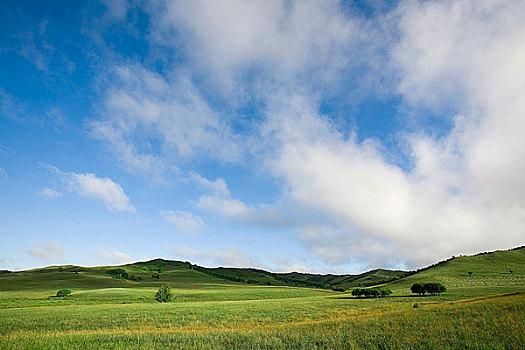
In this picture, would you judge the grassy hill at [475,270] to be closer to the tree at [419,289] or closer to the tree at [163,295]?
the tree at [419,289]

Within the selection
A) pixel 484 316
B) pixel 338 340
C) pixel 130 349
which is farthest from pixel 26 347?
pixel 484 316

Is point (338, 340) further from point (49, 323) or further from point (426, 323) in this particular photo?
point (49, 323)

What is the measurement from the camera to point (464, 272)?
111812mm

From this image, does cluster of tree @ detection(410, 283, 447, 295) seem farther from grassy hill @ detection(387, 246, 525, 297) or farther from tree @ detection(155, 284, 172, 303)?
tree @ detection(155, 284, 172, 303)

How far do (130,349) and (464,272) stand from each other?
12905 centimetres

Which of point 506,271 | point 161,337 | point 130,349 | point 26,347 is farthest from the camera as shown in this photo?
point 506,271

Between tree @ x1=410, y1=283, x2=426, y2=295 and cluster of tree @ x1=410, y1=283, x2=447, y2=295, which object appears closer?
cluster of tree @ x1=410, y1=283, x2=447, y2=295

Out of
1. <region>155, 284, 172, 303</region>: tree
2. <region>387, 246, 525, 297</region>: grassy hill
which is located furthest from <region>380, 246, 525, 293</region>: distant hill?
<region>155, 284, 172, 303</region>: tree

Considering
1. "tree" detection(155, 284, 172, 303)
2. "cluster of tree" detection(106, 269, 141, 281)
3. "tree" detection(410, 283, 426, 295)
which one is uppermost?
"cluster of tree" detection(106, 269, 141, 281)

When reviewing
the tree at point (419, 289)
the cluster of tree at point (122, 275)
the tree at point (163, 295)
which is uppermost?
the cluster of tree at point (122, 275)

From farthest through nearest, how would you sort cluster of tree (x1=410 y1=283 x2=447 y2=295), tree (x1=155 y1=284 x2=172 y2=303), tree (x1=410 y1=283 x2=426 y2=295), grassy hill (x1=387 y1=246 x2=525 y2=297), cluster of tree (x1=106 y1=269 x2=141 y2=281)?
cluster of tree (x1=106 y1=269 x2=141 y2=281), grassy hill (x1=387 y1=246 x2=525 y2=297), tree (x1=155 y1=284 x2=172 y2=303), tree (x1=410 y1=283 x2=426 y2=295), cluster of tree (x1=410 y1=283 x2=447 y2=295)

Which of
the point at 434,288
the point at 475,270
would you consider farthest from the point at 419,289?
the point at 475,270

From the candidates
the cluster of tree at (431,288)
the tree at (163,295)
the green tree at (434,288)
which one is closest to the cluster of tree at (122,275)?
the tree at (163,295)

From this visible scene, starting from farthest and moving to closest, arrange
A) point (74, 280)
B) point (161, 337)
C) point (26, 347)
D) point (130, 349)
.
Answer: point (74, 280)
point (161, 337)
point (26, 347)
point (130, 349)
